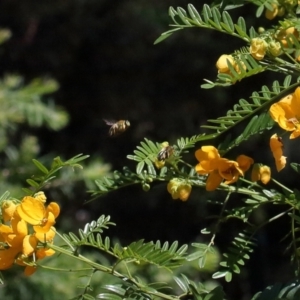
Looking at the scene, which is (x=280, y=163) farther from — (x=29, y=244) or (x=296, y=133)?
(x=29, y=244)

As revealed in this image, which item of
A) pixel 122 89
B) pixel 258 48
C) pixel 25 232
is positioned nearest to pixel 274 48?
pixel 258 48

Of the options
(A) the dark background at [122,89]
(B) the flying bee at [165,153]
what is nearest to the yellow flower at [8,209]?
(B) the flying bee at [165,153]

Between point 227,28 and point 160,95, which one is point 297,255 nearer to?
point 227,28

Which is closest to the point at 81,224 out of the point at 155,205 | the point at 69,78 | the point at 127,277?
the point at 155,205

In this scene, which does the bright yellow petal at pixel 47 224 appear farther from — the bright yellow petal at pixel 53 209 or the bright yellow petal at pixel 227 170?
the bright yellow petal at pixel 227 170

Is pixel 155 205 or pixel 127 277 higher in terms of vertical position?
pixel 127 277

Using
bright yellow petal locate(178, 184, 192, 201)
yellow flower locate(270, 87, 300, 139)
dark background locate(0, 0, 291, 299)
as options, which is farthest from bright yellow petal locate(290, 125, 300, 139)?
dark background locate(0, 0, 291, 299)

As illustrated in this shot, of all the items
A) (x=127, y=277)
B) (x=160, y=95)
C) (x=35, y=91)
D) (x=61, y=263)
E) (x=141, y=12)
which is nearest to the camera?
(x=127, y=277)
